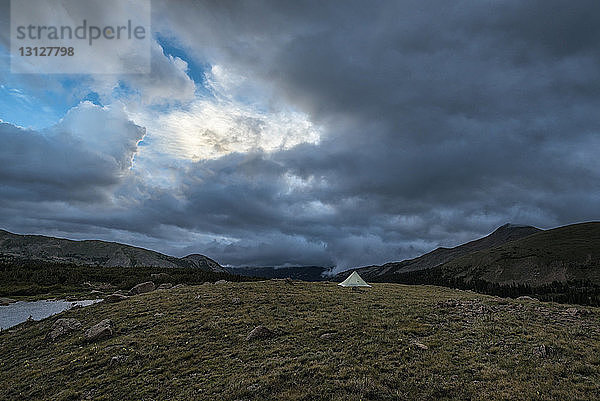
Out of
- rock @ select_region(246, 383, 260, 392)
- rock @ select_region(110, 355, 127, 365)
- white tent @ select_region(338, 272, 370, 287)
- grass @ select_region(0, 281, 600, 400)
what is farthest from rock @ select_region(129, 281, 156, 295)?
rock @ select_region(246, 383, 260, 392)

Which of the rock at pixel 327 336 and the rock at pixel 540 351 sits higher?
the rock at pixel 540 351

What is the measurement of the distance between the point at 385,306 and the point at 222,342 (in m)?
19.7

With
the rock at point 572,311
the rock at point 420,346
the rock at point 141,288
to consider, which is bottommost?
the rock at point 141,288

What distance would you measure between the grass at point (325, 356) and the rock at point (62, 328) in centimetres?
85

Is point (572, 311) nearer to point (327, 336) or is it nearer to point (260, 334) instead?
point (327, 336)

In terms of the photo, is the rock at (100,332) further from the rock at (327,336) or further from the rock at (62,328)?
the rock at (327,336)

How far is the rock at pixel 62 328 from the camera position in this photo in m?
30.7

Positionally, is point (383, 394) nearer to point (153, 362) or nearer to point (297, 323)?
point (297, 323)

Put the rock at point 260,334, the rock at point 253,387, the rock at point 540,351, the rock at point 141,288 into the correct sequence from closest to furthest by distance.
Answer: the rock at point 253,387 < the rock at point 540,351 < the rock at point 260,334 < the rock at point 141,288

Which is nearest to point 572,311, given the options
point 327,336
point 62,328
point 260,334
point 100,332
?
point 327,336

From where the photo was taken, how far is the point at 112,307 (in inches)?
1610

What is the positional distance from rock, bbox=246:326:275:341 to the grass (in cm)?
76

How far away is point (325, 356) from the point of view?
67.2 feet

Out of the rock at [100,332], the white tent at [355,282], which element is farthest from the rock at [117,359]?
the white tent at [355,282]
